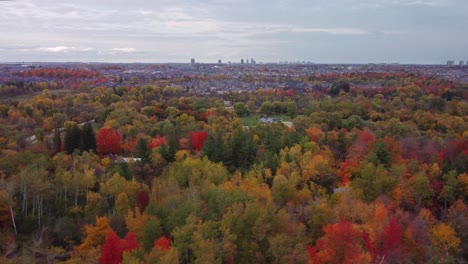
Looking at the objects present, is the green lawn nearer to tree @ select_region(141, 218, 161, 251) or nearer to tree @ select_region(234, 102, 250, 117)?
tree @ select_region(234, 102, 250, 117)

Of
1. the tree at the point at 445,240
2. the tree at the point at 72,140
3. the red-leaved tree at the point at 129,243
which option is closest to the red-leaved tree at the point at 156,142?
the tree at the point at 72,140

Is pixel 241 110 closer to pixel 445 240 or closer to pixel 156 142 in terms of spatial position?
pixel 156 142

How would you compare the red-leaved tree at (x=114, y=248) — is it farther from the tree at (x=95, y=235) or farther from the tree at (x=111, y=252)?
the tree at (x=95, y=235)

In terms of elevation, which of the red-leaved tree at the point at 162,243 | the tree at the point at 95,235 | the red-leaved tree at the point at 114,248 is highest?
the red-leaved tree at the point at 162,243

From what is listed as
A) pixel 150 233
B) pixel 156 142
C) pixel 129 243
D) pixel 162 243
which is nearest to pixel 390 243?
pixel 162 243

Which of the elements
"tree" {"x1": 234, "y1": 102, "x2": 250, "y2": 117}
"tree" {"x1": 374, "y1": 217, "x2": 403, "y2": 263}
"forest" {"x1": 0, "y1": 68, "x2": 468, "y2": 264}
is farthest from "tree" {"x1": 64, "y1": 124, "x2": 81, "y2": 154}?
"tree" {"x1": 234, "y1": 102, "x2": 250, "y2": 117}

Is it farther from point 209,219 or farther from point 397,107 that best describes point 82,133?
point 397,107

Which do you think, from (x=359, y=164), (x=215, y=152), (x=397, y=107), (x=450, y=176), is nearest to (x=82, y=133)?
(x=215, y=152)

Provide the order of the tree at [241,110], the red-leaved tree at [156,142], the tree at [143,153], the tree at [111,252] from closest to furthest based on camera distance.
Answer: the tree at [111,252], the tree at [143,153], the red-leaved tree at [156,142], the tree at [241,110]
